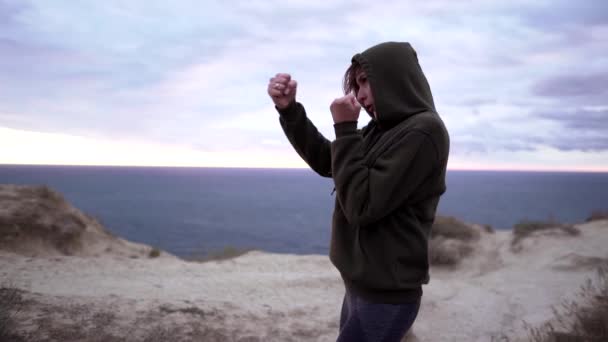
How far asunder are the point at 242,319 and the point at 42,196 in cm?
895

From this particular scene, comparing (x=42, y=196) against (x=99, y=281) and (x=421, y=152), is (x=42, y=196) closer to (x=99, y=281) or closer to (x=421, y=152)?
(x=99, y=281)

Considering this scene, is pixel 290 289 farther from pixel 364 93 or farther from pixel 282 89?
pixel 364 93

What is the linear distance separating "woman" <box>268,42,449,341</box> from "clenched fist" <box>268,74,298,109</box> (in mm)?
340

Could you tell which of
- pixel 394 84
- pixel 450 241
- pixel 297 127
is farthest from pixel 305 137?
pixel 450 241

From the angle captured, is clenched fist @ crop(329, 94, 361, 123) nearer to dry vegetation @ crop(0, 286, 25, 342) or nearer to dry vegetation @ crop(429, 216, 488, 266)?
dry vegetation @ crop(0, 286, 25, 342)

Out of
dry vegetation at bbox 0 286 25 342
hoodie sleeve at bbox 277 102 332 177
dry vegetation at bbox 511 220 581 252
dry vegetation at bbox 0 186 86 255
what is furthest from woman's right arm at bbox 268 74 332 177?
dry vegetation at bbox 511 220 581 252

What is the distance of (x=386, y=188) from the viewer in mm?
1529

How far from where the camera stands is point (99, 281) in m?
7.83

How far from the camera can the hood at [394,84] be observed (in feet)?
5.72

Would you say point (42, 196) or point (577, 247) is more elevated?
point (42, 196)

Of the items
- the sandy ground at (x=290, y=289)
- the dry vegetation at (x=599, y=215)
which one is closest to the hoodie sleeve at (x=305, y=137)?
the sandy ground at (x=290, y=289)

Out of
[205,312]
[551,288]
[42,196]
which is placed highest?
[42,196]

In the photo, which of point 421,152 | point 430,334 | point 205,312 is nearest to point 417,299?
point 421,152

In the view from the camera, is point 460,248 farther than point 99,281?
Yes
